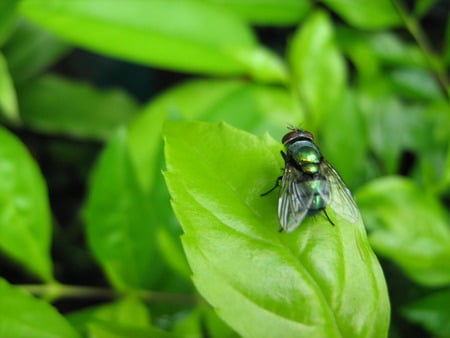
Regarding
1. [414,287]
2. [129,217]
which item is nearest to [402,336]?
[414,287]

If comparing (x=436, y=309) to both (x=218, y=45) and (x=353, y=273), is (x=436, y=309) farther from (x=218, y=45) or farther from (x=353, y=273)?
(x=218, y=45)

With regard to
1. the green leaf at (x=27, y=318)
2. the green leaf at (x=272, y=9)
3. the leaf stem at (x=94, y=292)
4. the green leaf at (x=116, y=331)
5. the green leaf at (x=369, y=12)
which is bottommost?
the leaf stem at (x=94, y=292)

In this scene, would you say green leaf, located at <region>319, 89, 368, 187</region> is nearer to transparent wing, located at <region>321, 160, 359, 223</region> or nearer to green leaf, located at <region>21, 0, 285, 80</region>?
green leaf, located at <region>21, 0, 285, 80</region>

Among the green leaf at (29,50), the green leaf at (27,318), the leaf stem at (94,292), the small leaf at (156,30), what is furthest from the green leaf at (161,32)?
the green leaf at (27,318)

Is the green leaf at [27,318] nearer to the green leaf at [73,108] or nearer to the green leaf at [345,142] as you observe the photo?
the green leaf at [345,142]

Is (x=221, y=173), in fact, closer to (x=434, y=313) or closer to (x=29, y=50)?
(x=434, y=313)

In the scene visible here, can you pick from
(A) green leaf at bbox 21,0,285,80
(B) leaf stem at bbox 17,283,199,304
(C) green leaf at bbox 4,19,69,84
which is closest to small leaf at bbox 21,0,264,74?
(A) green leaf at bbox 21,0,285,80
